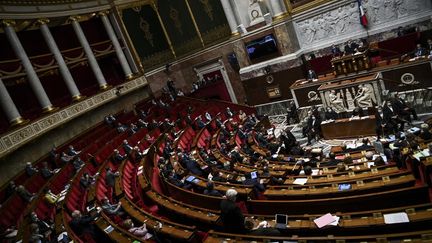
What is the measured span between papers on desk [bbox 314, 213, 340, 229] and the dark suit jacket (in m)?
1.10

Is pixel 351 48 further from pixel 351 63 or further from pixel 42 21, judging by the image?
pixel 42 21

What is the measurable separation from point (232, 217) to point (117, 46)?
15.9 meters

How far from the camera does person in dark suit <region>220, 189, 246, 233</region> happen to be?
15.7 feet

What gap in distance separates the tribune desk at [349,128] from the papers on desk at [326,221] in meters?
6.37

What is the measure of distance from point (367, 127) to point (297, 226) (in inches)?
259

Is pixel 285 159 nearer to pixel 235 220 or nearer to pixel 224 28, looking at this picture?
pixel 235 220

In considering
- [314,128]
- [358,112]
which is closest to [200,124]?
[314,128]

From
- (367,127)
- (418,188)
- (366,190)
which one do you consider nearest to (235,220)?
(366,190)

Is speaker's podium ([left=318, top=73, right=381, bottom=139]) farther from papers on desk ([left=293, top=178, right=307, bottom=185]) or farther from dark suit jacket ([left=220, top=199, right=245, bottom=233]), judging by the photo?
dark suit jacket ([left=220, top=199, right=245, bottom=233])

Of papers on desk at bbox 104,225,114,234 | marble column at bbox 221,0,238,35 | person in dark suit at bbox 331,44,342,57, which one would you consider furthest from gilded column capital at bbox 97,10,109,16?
papers on desk at bbox 104,225,114,234

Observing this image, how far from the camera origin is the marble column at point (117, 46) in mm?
18045

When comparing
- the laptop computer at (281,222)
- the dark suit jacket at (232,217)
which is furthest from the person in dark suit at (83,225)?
the laptop computer at (281,222)

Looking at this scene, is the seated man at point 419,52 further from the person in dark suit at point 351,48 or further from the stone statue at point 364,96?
the person in dark suit at point 351,48

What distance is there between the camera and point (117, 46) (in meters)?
18.5
